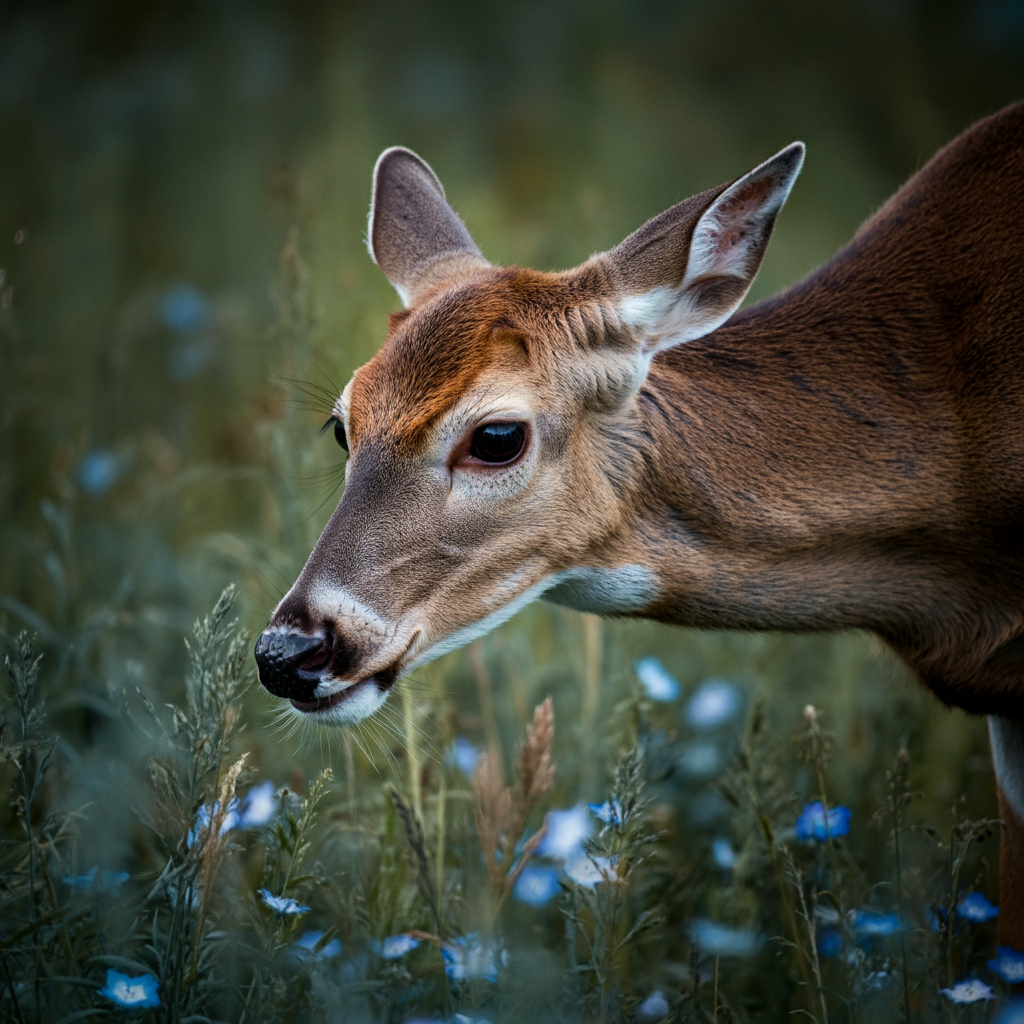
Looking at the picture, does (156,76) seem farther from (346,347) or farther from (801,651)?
(801,651)

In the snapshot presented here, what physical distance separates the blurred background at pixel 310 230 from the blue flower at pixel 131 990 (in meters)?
0.99

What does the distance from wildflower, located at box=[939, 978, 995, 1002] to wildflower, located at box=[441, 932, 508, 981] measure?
1028mm

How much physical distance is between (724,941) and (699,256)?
1896 millimetres

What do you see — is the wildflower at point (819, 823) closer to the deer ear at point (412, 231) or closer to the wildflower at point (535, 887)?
the wildflower at point (535, 887)

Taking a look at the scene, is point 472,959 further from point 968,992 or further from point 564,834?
point 968,992

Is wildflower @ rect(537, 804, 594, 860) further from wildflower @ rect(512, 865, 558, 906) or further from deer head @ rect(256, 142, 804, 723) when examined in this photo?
deer head @ rect(256, 142, 804, 723)

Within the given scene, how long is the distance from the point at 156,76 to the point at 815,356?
7240mm

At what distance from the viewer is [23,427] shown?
226 inches

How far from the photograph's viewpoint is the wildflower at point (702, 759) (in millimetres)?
4387

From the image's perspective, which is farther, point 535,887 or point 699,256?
point 535,887

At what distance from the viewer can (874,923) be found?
10.2 feet

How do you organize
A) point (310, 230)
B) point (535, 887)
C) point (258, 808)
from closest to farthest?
point (258, 808), point (535, 887), point (310, 230)

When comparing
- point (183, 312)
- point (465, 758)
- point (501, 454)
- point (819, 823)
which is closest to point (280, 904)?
point (501, 454)

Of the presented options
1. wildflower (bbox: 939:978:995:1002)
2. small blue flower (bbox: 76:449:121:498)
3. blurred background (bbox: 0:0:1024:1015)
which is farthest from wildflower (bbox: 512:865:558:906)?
small blue flower (bbox: 76:449:121:498)
